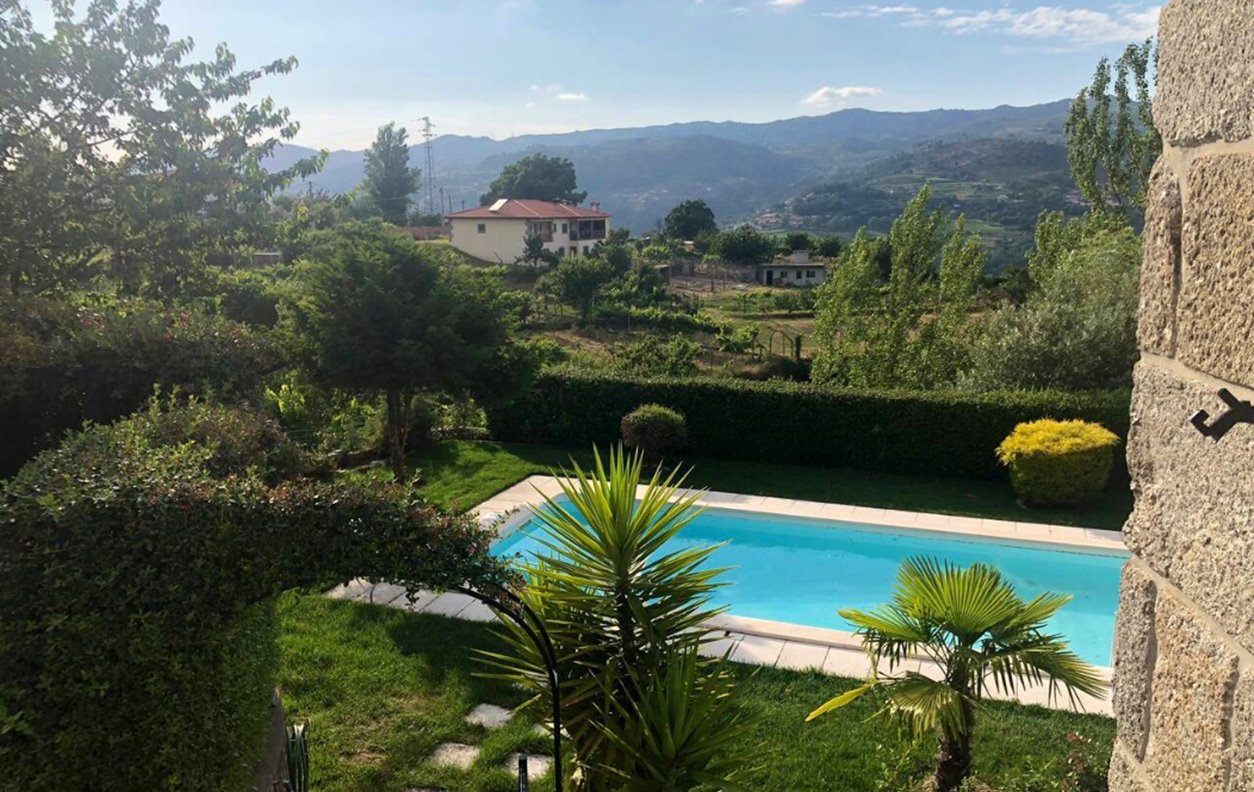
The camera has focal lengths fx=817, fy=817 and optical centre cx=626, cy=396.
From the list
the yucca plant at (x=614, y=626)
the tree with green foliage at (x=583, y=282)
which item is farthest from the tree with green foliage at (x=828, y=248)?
the yucca plant at (x=614, y=626)

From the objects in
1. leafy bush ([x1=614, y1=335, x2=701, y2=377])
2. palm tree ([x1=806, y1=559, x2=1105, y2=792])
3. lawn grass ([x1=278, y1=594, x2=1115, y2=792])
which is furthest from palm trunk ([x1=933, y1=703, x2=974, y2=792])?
leafy bush ([x1=614, y1=335, x2=701, y2=377])

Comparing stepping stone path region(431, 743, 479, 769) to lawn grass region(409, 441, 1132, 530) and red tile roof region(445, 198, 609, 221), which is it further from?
red tile roof region(445, 198, 609, 221)

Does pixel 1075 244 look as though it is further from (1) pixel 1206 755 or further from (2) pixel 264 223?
(1) pixel 1206 755

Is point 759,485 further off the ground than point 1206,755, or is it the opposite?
point 1206,755

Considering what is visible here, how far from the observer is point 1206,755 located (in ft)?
3.44

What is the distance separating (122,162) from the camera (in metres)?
9.80

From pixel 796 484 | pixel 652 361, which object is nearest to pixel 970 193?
pixel 652 361

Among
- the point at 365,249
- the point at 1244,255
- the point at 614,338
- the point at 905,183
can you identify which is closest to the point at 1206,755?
the point at 1244,255

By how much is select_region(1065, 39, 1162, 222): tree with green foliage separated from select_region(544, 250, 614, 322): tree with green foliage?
63.8 feet

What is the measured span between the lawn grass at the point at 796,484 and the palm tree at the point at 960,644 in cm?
734

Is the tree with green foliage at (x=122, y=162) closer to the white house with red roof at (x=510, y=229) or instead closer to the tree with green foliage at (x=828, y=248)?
the white house with red roof at (x=510, y=229)

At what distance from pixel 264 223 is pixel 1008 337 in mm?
12066

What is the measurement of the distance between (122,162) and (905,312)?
1292cm

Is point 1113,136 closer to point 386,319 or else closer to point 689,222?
point 386,319
